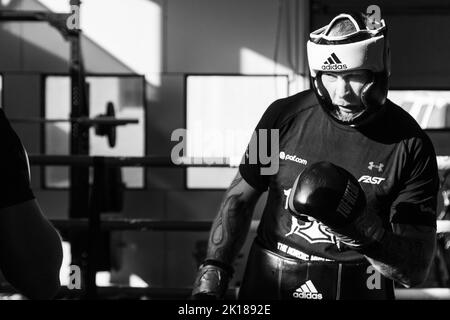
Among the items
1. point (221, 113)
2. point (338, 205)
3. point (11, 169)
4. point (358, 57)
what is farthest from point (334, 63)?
point (221, 113)

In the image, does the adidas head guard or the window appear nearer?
the adidas head guard

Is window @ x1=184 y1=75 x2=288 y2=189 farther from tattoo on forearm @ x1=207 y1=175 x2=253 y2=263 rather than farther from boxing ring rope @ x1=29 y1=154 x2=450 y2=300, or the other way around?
tattoo on forearm @ x1=207 y1=175 x2=253 y2=263

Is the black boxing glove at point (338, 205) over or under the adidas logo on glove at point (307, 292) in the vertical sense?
over

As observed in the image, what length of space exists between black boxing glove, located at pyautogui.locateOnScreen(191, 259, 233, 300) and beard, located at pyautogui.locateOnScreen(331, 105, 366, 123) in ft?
1.43

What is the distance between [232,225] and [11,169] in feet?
3.07

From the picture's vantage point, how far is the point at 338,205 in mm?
1596

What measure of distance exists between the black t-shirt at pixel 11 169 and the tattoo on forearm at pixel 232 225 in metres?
0.89

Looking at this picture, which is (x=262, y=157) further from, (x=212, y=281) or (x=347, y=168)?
(x=212, y=281)

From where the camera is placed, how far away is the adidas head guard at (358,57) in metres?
1.86

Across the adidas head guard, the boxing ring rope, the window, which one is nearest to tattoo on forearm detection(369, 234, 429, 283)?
the adidas head guard

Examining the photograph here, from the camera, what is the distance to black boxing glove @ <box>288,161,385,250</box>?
1600 mm

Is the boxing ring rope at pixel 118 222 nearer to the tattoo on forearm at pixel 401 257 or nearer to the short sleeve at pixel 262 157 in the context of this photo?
the short sleeve at pixel 262 157

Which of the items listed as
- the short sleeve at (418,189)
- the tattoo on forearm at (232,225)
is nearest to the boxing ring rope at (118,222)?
the tattoo on forearm at (232,225)
